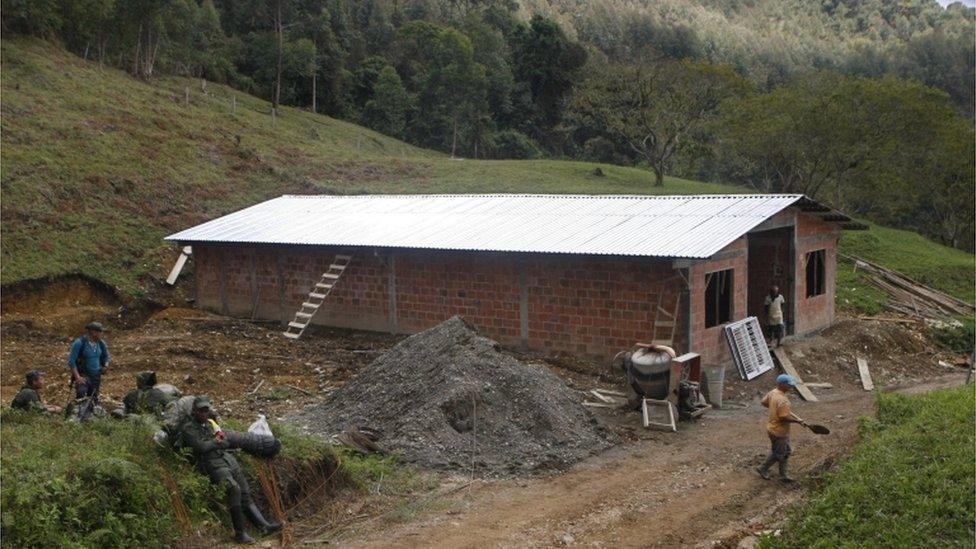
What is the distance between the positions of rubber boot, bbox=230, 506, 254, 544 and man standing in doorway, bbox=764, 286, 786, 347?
44.2ft

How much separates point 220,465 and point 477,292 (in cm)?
1068

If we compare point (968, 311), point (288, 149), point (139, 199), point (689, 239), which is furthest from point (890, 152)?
point (139, 199)

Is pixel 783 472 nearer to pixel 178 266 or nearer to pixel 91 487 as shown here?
pixel 91 487

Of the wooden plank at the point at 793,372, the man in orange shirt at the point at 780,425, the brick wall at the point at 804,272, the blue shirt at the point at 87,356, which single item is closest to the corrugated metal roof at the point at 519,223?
the brick wall at the point at 804,272

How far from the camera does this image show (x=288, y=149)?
129ft

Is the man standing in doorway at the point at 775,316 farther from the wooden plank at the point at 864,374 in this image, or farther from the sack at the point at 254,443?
the sack at the point at 254,443

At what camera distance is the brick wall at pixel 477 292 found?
684 inches

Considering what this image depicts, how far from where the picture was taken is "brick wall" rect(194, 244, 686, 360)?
17.4 meters

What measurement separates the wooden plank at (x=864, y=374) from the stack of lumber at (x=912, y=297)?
708 cm

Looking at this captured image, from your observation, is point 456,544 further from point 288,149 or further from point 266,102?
point 266,102

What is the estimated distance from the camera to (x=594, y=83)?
150 ft

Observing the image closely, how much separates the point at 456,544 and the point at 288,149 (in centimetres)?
3247

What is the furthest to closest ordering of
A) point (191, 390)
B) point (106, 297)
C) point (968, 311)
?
point (968, 311) < point (106, 297) < point (191, 390)

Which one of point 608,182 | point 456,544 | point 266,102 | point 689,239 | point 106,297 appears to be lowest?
point 456,544
